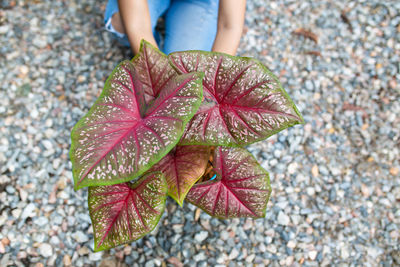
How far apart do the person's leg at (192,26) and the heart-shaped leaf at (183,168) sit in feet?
2.82

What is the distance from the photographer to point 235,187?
1.19m

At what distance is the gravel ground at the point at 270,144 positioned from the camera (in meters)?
1.64

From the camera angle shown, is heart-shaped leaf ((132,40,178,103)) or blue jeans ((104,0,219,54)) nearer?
heart-shaped leaf ((132,40,178,103))

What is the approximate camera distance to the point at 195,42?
1.89 metres

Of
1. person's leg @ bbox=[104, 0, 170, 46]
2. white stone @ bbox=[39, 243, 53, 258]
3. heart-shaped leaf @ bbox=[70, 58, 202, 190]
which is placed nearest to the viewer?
heart-shaped leaf @ bbox=[70, 58, 202, 190]

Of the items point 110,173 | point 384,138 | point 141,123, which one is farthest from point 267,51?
point 110,173

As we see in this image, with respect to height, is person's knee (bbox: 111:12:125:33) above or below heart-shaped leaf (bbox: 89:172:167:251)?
above

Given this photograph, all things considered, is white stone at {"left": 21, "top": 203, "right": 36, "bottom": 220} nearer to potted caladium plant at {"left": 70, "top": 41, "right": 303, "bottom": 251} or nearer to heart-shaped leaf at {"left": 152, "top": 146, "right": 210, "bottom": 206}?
potted caladium plant at {"left": 70, "top": 41, "right": 303, "bottom": 251}

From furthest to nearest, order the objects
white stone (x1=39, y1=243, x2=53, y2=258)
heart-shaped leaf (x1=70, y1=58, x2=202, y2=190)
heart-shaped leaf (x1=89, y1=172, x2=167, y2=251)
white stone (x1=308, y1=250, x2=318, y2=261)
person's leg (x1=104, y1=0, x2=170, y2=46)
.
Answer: person's leg (x1=104, y1=0, x2=170, y2=46)
white stone (x1=308, y1=250, x2=318, y2=261)
white stone (x1=39, y1=243, x2=53, y2=258)
heart-shaped leaf (x1=89, y1=172, x2=167, y2=251)
heart-shaped leaf (x1=70, y1=58, x2=202, y2=190)

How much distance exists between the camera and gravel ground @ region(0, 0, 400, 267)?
1.64 metres

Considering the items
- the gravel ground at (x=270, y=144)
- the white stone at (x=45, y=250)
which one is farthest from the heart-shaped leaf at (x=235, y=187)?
the white stone at (x=45, y=250)

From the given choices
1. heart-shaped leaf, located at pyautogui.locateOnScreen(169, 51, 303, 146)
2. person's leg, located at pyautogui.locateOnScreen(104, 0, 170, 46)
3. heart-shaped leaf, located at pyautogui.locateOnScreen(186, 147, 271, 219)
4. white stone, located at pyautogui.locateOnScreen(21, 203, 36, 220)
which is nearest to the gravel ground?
white stone, located at pyautogui.locateOnScreen(21, 203, 36, 220)

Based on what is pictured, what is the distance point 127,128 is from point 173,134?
0.17 meters

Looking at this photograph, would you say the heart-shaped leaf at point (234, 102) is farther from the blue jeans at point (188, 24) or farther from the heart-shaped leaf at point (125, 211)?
the blue jeans at point (188, 24)
